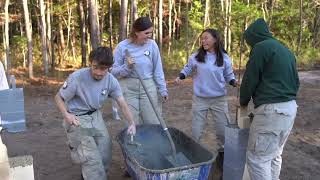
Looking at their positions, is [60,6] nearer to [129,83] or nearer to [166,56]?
[166,56]

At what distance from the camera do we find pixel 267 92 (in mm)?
3463

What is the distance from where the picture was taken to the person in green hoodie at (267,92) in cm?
340

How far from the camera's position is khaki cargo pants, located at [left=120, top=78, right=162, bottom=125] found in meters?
4.64

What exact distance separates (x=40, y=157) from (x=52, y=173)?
70 cm

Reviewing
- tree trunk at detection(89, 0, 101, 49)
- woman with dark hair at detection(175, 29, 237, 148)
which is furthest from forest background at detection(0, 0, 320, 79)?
woman with dark hair at detection(175, 29, 237, 148)

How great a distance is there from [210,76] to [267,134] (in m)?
1.22

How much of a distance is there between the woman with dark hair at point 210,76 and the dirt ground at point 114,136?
3.83 ft

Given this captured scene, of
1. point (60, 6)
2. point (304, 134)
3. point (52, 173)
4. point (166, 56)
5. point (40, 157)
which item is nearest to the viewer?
point (52, 173)

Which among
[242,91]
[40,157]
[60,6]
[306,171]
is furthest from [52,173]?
[60,6]

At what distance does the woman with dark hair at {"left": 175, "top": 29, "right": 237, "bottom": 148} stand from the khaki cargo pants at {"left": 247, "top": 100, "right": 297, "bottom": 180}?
1006mm

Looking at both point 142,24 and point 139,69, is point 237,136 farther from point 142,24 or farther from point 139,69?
point 142,24

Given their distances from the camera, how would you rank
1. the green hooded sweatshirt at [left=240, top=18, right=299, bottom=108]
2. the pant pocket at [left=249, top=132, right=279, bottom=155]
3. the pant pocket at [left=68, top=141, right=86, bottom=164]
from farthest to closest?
the pant pocket at [left=68, top=141, right=86, bottom=164]
the pant pocket at [left=249, top=132, right=279, bottom=155]
the green hooded sweatshirt at [left=240, top=18, right=299, bottom=108]

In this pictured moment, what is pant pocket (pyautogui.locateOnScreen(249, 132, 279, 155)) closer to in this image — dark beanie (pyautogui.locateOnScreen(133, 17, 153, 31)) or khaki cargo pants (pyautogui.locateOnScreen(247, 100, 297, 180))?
khaki cargo pants (pyautogui.locateOnScreen(247, 100, 297, 180))

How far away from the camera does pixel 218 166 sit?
14.9 ft
